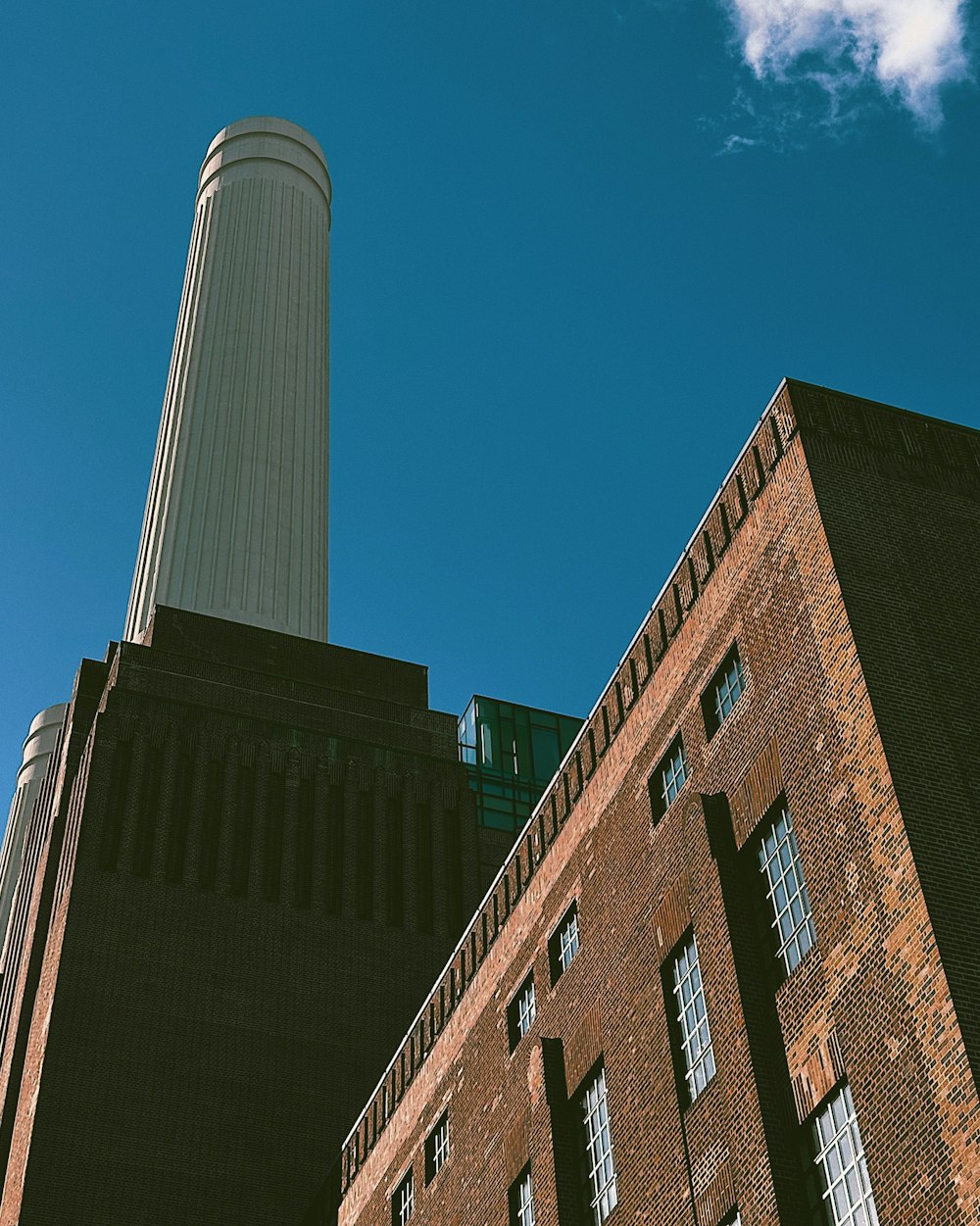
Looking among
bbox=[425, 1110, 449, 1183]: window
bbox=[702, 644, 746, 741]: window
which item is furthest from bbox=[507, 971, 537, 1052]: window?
bbox=[702, 644, 746, 741]: window

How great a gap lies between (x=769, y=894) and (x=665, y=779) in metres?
5.04

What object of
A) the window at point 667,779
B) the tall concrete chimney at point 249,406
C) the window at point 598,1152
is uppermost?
the tall concrete chimney at point 249,406

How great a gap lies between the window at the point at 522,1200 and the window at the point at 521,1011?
3.33 m

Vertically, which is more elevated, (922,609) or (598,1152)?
(922,609)

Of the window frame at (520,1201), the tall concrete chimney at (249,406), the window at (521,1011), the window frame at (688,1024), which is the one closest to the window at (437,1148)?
the window at (521,1011)

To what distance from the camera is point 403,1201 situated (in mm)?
38469

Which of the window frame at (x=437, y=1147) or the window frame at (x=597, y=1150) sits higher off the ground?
the window frame at (x=437, y=1147)

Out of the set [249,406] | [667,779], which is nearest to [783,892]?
[667,779]

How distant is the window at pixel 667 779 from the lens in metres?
29.9

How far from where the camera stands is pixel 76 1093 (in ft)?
155

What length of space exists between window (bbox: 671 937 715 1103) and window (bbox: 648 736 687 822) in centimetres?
342

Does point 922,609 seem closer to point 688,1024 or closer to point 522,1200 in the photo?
point 688,1024

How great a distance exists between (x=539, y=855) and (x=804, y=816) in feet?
39.5

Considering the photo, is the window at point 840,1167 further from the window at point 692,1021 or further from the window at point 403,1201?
the window at point 403,1201
